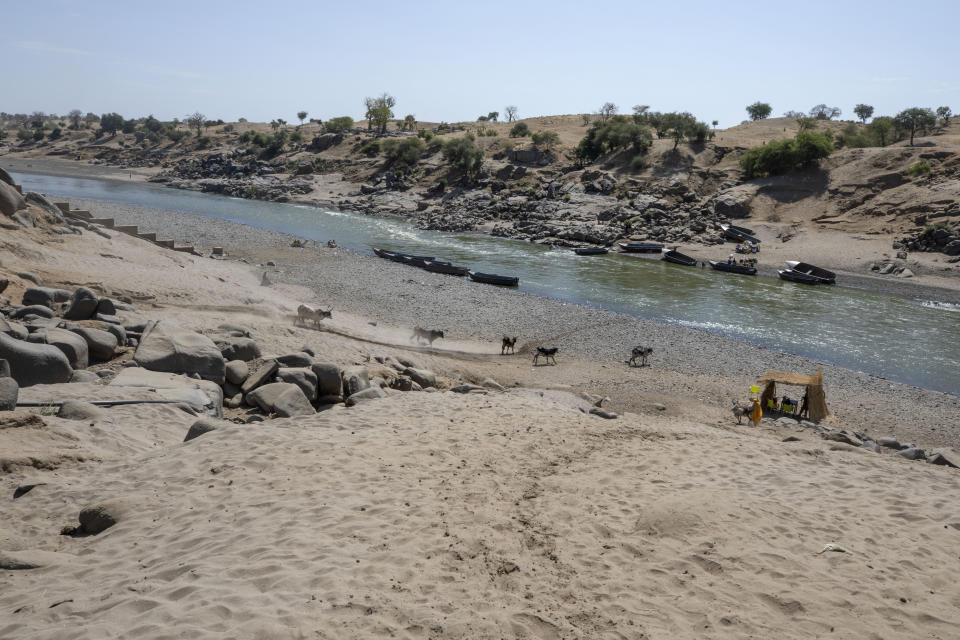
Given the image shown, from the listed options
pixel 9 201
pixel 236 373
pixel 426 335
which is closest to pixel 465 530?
pixel 236 373

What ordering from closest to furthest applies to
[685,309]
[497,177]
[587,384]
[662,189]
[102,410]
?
1. [102,410]
2. [587,384]
3. [685,309]
4. [662,189]
5. [497,177]

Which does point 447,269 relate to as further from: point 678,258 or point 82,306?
point 82,306

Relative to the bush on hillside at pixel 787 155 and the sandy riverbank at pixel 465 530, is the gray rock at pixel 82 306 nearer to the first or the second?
the sandy riverbank at pixel 465 530

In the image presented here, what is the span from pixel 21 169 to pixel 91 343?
91.5 meters

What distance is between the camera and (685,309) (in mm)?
31469

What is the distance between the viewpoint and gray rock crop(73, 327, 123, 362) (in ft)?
38.2

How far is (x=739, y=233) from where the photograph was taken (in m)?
49.8

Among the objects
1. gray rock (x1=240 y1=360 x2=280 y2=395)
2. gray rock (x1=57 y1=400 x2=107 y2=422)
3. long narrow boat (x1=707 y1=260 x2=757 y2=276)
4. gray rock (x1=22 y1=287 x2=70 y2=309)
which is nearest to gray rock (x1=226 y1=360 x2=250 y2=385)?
gray rock (x1=240 y1=360 x2=280 y2=395)

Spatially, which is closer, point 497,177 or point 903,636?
point 903,636

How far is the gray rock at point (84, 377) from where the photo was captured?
10484mm

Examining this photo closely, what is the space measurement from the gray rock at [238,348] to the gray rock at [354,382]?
208 cm

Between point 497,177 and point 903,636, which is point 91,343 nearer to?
point 903,636

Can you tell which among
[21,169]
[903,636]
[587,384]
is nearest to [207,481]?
[903,636]

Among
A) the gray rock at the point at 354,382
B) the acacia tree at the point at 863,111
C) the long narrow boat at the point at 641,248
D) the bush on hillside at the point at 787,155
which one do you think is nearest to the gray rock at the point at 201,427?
the gray rock at the point at 354,382
